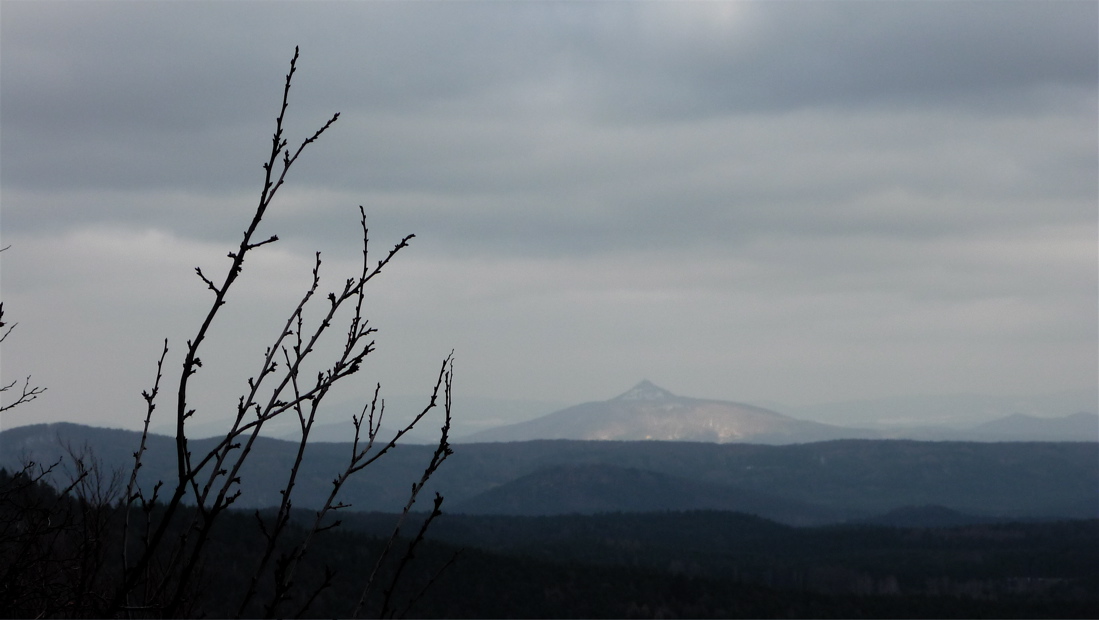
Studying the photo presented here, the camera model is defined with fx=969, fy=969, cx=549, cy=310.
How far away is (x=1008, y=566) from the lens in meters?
140

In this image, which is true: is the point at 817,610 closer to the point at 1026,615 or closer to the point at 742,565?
the point at 1026,615

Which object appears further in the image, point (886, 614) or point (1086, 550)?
point (1086, 550)

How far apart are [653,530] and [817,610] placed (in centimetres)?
8022

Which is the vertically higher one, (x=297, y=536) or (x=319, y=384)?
(x=319, y=384)

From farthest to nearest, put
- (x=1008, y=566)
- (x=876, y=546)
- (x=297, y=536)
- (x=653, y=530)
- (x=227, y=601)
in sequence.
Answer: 1. (x=653, y=530)
2. (x=876, y=546)
3. (x=1008, y=566)
4. (x=297, y=536)
5. (x=227, y=601)

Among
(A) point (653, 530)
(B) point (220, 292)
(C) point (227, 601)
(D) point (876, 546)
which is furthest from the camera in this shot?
(A) point (653, 530)

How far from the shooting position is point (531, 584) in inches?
3782

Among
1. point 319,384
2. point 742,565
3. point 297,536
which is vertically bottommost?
point 742,565

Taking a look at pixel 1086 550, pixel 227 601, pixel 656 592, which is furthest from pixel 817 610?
pixel 1086 550

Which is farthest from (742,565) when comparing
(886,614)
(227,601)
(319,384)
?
(319,384)

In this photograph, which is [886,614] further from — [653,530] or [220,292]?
[220,292]

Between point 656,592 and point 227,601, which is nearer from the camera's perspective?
point 227,601

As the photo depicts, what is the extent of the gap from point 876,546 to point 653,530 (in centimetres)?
3865

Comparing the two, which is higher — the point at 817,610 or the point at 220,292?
the point at 220,292
